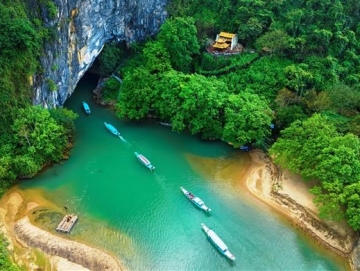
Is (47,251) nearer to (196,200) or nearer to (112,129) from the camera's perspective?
(196,200)

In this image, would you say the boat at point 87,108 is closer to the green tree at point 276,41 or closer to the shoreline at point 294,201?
the shoreline at point 294,201

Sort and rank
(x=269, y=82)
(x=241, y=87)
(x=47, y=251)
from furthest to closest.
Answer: (x=241, y=87)
(x=269, y=82)
(x=47, y=251)

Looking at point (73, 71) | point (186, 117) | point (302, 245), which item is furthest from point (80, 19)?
point (302, 245)

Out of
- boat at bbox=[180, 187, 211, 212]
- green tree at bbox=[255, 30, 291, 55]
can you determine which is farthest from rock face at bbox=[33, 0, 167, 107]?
boat at bbox=[180, 187, 211, 212]

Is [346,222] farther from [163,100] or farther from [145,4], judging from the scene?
[145,4]

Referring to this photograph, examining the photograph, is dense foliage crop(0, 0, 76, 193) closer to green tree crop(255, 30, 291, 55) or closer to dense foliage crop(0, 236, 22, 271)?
dense foliage crop(0, 236, 22, 271)

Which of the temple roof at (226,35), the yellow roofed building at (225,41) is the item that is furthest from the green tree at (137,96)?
the temple roof at (226,35)

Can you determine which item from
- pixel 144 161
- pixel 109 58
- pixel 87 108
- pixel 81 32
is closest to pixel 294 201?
pixel 144 161

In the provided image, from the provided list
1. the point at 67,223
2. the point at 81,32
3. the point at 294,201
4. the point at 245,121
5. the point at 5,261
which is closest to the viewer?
the point at 5,261
